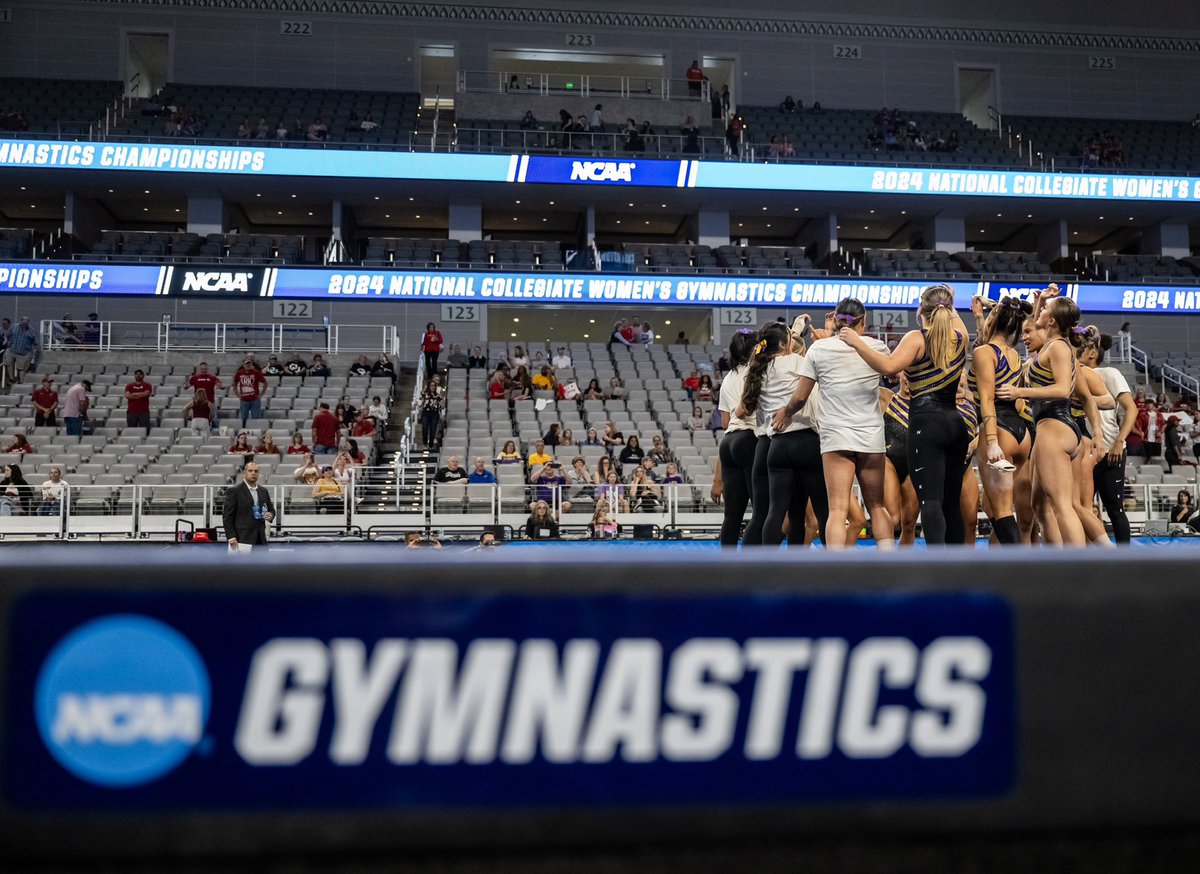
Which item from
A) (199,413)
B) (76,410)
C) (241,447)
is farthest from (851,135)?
(76,410)

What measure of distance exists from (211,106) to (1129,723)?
32.3 meters

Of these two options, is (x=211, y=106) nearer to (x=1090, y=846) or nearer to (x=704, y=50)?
(x=704, y=50)

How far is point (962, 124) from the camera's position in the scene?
1300 inches

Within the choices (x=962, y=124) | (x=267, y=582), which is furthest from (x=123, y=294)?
(x=267, y=582)

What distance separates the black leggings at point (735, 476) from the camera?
6.16 metres

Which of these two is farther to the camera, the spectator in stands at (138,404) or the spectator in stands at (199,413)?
the spectator in stands at (138,404)

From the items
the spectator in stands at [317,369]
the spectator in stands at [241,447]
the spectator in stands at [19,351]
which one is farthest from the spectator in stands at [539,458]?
the spectator in stands at [19,351]

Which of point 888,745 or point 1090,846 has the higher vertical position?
point 888,745

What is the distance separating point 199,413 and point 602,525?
7648 mm

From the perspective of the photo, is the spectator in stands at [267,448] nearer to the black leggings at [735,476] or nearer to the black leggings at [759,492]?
the black leggings at [735,476]

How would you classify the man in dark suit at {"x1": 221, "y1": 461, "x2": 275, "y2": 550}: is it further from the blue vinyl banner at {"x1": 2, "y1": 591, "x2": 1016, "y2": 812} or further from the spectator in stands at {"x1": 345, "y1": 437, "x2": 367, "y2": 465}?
the blue vinyl banner at {"x1": 2, "y1": 591, "x2": 1016, "y2": 812}

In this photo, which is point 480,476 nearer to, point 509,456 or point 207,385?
point 509,456

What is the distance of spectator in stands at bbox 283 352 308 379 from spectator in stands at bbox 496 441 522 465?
621 cm

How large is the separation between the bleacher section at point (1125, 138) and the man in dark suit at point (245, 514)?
1080 inches
